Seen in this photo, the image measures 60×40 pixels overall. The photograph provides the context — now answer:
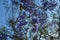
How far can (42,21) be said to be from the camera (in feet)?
9.60

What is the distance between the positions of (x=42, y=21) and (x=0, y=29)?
→ 588 mm

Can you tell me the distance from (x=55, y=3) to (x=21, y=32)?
1.97 ft

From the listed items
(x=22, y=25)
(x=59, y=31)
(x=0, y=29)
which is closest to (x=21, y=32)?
(x=22, y=25)

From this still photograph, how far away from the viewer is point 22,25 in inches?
115

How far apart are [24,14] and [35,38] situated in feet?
1.15

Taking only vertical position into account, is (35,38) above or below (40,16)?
below

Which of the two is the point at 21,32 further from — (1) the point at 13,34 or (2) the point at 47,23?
(2) the point at 47,23

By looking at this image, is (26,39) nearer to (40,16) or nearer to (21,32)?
(21,32)

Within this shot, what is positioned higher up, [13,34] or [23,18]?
[23,18]

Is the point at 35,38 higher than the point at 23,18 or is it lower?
lower

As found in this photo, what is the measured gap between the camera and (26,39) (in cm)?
295

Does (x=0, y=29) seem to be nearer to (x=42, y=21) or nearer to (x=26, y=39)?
(x=26, y=39)

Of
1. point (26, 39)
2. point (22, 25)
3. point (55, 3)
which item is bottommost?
point (26, 39)

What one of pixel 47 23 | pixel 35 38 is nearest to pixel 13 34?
pixel 35 38
